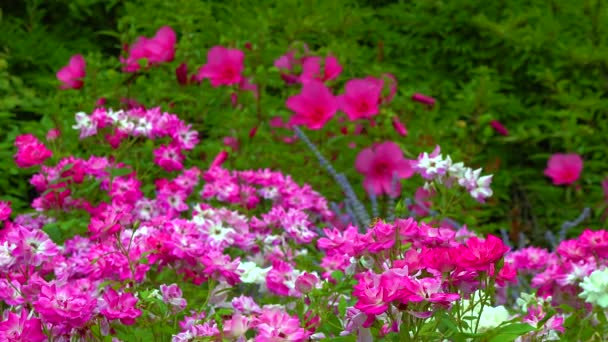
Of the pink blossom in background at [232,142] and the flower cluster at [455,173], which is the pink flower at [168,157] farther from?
the flower cluster at [455,173]

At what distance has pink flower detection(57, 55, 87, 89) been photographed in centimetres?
Answer: 340

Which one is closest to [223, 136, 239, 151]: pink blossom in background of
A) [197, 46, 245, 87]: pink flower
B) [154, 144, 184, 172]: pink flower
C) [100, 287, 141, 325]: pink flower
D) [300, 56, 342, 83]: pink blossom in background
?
[197, 46, 245, 87]: pink flower

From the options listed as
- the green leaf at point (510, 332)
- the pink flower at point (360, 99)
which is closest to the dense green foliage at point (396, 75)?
the pink flower at point (360, 99)

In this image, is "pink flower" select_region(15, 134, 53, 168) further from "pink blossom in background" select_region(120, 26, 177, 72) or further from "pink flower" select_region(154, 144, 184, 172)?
"pink blossom in background" select_region(120, 26, 177, 72)

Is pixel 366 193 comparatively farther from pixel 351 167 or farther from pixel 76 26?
pixel 76 26

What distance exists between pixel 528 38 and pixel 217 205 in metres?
2.34

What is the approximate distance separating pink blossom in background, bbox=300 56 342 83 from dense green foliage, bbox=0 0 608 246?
15 centimetres

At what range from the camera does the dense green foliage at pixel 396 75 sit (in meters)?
3.38

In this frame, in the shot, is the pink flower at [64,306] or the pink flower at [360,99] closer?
the pink flower at [64,306]

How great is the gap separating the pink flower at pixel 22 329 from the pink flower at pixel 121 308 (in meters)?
0.10

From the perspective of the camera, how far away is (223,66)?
3.29 metres

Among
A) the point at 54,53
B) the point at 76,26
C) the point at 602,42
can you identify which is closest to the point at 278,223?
the point at 54,53

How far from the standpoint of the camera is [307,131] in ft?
11.7

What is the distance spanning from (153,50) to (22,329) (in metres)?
1.97
